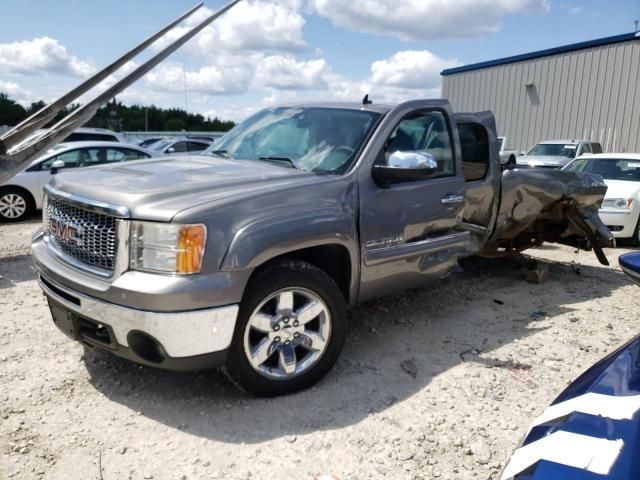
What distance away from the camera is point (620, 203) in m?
8.91

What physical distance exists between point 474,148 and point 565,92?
18243 millimetres

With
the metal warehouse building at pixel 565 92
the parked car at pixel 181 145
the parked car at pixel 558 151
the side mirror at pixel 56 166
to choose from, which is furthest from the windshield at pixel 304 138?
the metal warehouse building at pixel 565 92

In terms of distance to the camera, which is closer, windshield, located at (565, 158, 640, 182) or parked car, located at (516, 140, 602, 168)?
windshield, located at (565, 158, 640, 182)

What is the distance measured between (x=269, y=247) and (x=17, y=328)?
2582mm

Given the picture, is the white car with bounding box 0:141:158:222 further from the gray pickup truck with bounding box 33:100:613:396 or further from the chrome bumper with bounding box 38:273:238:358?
the chrome bumper with bounding box 38:273:238:358

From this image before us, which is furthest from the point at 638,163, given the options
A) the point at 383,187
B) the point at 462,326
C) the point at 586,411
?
the point at 586,411

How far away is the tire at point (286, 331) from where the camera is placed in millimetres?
3039

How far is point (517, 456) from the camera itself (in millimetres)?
1540

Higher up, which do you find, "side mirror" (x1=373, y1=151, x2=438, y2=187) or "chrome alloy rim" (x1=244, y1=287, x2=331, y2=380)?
"side mirror" (x1=373, y1=151, x2=438, y2=187)

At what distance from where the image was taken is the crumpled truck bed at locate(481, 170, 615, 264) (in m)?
5.42

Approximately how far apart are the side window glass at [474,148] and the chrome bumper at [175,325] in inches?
125

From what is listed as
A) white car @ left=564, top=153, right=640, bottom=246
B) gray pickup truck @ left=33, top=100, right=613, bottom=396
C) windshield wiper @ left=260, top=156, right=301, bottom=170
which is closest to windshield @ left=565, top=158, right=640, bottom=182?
white car @ left=564, top=153, right=640, bottom=246

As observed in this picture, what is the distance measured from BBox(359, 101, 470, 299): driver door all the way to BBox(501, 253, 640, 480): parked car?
6.51 ft

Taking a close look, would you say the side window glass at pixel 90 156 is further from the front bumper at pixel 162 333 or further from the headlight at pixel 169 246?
the headlight at pixel 169 246
